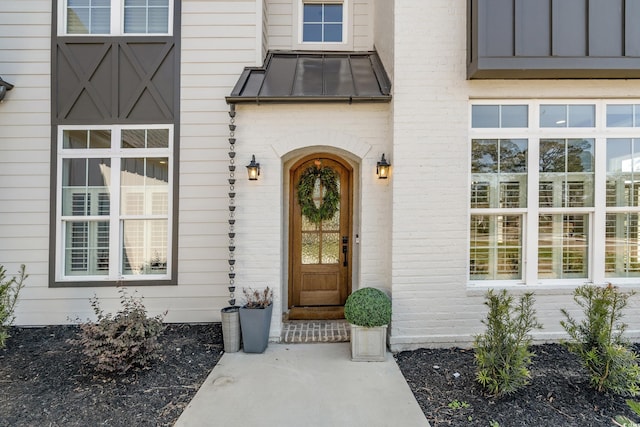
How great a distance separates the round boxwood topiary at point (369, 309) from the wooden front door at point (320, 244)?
130 cm

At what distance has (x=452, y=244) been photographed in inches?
161

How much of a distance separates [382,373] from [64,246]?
4.75 meters

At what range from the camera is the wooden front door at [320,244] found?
5086 mm

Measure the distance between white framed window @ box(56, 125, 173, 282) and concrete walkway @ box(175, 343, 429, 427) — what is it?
2.11 meters

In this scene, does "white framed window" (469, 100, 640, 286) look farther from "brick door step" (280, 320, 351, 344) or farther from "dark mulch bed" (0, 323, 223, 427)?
"dark mulch bed" (0, 323, 223, 427)

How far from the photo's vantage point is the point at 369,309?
373 centimetres

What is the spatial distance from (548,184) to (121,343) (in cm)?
525

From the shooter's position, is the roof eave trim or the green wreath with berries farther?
the green wreath with berries

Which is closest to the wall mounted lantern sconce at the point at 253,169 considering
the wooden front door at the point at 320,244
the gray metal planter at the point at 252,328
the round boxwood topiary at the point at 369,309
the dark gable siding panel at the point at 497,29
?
the wooden front door at the point at 320,244

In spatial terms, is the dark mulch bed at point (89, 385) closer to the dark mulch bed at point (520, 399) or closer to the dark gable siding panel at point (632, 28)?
the dark mulch bed at point (520, 399)

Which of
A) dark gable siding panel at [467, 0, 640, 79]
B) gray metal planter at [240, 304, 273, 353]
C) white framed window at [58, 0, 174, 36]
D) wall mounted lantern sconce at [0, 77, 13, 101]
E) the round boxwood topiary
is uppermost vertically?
white framed window at [58, 0, 174, 36]

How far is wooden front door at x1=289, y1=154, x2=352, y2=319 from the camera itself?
509 cm

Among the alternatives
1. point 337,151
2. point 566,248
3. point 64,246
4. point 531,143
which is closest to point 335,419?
point 337,151

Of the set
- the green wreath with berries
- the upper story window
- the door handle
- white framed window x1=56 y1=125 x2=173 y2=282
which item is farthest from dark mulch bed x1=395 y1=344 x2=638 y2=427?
the upper story window
